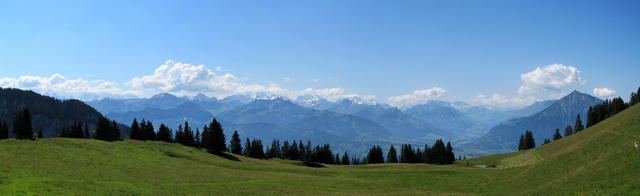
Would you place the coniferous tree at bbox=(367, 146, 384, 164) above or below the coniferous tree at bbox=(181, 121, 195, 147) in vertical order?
below

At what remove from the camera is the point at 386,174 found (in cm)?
6938

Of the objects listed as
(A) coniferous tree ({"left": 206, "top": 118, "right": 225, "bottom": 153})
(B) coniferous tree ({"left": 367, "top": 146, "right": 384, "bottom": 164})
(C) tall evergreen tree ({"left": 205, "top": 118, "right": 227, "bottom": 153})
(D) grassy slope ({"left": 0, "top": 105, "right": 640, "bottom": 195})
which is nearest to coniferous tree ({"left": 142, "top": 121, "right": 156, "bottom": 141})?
(C) tall evergreen tree ({"left": 205, "top": 118, "right": 227, "bottom": 153})

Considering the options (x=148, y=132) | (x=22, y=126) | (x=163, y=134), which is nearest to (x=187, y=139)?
(x=148, y=132)

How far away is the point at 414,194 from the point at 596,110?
474ft

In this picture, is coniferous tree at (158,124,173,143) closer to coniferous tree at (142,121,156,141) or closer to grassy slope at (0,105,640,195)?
coniferous tree at (142,121,156,141)

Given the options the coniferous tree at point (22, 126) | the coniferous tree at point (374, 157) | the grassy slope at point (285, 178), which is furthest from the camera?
the coniferous tree at point (374, 157)

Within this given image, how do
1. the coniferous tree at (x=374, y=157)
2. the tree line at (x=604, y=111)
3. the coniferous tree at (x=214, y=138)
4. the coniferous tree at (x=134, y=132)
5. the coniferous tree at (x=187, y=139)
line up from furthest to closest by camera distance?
1. the coniferous tree at (x=374, y=157)
2. the tree line at (x=604, y=111)
3. the coniferous tree at (x=187, y=139)
4. the coniferous tree at (x=134, y=132)
5. the coniferous tree at (x=214, y=138)

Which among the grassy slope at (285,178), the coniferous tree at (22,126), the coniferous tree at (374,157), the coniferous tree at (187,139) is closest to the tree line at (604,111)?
the coniferous tree at (374,157)

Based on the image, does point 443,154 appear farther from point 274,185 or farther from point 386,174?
point 274,185

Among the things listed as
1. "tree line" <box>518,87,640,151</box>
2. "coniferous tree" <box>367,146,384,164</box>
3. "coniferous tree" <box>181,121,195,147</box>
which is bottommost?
"coniferous tree" <box>367,146,384,164</box>

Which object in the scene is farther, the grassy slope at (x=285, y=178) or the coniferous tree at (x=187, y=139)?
the coniferous tree at (x=187, y=139)

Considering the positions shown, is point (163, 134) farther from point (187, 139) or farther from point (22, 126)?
point (22, 126)

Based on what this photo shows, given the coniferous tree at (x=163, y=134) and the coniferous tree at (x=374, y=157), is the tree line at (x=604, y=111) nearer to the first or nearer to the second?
the coniferous tree at (x=374, y=157)

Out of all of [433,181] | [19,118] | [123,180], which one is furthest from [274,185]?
[19,118]
